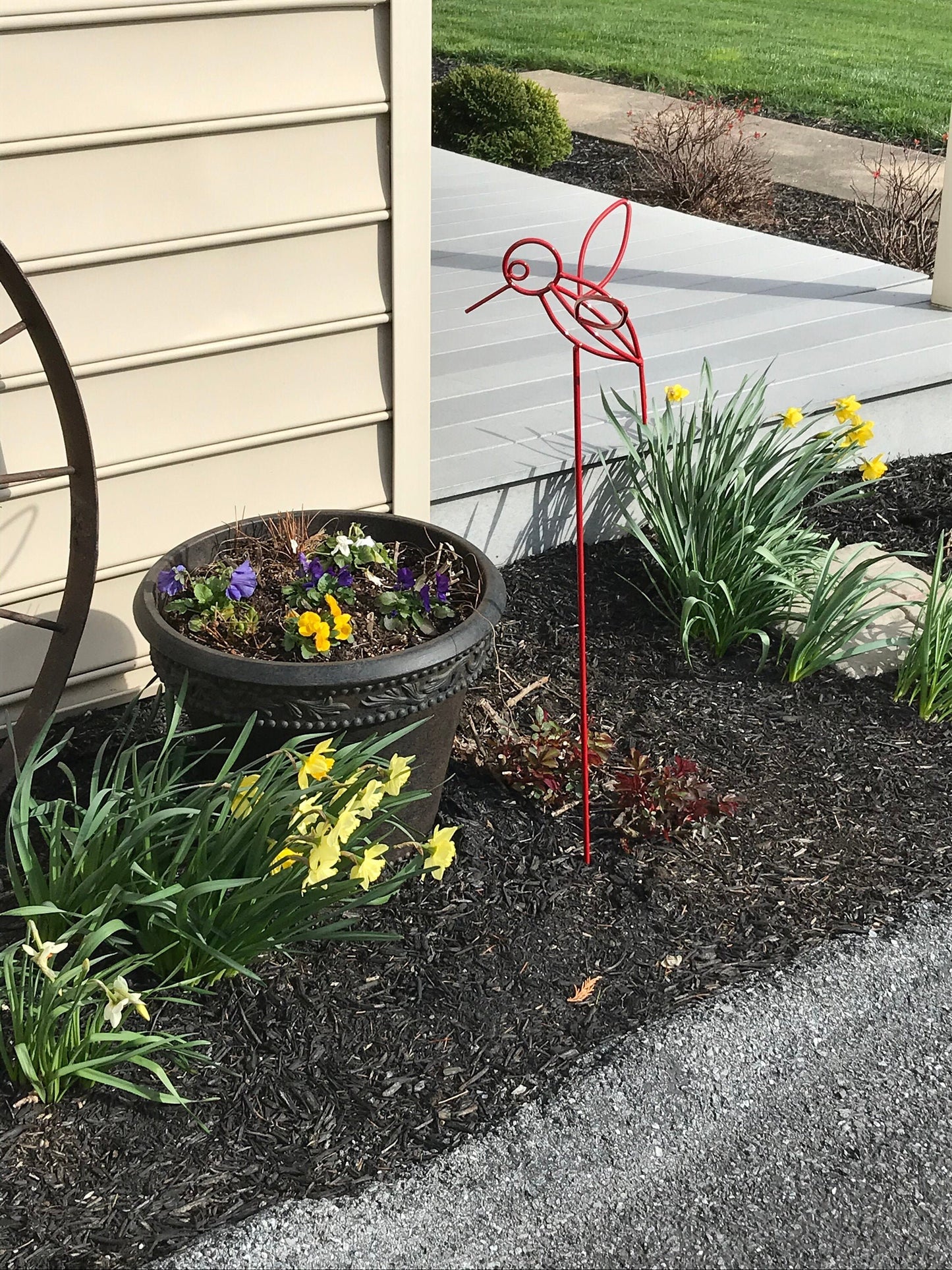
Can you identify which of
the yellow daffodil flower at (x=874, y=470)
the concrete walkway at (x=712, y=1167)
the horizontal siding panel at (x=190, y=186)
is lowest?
the concrete walkway at (x=712, y=1167)

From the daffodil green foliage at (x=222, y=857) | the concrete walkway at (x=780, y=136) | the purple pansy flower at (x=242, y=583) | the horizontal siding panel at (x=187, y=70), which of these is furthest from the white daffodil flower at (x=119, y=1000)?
the concrete walkway at (x=780, y=136)

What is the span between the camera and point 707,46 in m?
10.4

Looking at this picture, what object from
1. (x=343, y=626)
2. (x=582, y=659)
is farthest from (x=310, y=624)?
(x=582, y=659)

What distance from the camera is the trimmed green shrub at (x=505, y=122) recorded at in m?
6.74

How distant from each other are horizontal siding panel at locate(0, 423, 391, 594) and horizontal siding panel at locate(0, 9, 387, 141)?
2.07 ft

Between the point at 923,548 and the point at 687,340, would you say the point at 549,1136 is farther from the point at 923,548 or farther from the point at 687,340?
the point at 687,340

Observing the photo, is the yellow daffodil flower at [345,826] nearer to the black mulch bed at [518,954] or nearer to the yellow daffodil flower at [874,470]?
the black mulch bed at [518,954]

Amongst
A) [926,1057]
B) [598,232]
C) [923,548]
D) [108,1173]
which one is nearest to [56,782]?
[108,1173]

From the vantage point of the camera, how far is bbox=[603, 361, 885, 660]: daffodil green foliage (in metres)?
2.92

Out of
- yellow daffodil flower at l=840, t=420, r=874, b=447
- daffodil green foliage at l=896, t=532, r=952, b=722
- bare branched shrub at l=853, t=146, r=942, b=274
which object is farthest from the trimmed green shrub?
daffodil green foliage at l=896, t=532, r=952, b=722

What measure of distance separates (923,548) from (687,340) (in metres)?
0.98

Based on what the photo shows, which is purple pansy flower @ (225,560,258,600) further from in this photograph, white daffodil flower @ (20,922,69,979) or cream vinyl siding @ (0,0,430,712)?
white daffodil flower @ (20,922,69,979)

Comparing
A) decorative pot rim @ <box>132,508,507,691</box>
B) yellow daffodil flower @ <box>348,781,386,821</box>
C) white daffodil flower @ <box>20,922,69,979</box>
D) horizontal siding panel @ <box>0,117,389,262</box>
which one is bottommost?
white daffodil flower @ <box>20,922,69,979</box>

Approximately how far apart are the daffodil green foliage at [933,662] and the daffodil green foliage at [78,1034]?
64.6 inches
